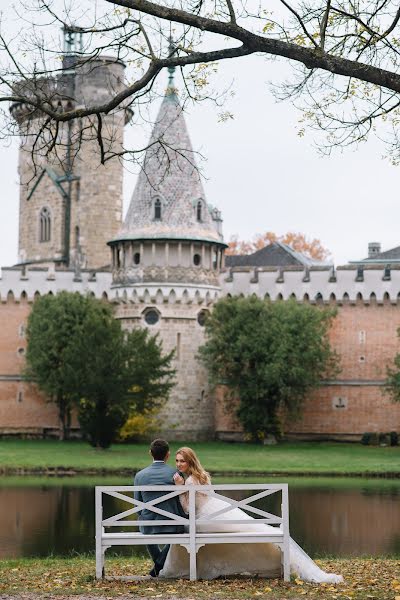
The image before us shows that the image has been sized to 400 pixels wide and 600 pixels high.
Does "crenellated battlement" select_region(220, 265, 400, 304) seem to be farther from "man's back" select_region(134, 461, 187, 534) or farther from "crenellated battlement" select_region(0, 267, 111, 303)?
"man's back" select_region(134, 461, 187, 534)

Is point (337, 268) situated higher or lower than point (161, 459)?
higher

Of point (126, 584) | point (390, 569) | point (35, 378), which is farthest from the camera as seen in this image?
point (35, 378)

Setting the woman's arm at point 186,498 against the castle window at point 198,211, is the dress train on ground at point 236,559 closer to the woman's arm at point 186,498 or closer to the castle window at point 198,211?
the woman's arm at point 186,498

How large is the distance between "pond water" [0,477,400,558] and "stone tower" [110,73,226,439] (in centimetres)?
1488

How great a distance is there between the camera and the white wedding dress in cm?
1312

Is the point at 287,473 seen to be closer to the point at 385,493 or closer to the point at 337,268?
the point at 385,493

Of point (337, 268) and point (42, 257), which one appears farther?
point (42, 257)

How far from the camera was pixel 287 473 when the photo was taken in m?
36.3

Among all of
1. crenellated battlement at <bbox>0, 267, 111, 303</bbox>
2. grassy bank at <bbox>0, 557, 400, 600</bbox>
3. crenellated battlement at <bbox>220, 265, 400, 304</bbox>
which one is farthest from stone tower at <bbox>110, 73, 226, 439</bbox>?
grassy bank at <bbox>0, 557, 400, 600</bbox>

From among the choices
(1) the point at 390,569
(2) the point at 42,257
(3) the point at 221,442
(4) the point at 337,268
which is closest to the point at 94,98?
(2) the point at 42,257

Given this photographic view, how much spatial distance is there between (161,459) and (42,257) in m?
49.4

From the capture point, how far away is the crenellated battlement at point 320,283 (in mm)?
51250

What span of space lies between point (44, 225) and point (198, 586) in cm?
5084

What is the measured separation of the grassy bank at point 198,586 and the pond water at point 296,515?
4.76 metres
